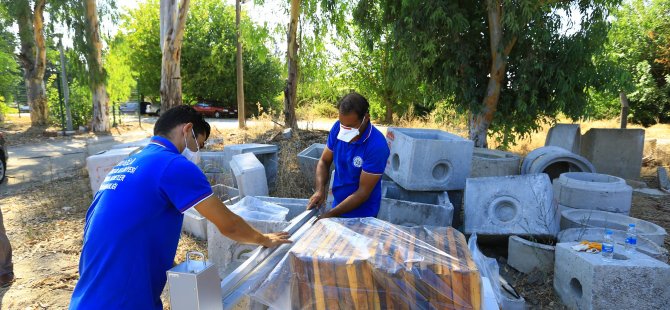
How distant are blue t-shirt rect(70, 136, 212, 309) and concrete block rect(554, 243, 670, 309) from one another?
10.4 feet

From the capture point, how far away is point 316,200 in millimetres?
3293

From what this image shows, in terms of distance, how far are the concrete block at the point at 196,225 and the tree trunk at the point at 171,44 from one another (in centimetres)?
630

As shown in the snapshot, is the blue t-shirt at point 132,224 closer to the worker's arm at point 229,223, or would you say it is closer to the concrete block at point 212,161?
the worker's arm at point 229,223

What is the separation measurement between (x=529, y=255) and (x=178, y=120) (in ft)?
12.5

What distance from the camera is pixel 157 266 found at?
2025 mm

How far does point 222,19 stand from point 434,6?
24494 mm

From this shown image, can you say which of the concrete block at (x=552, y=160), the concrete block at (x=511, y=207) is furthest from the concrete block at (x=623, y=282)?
the concrete block at (x=552, y=160)

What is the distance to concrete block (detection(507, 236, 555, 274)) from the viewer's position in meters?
4.34

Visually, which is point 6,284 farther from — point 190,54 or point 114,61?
point 190,54

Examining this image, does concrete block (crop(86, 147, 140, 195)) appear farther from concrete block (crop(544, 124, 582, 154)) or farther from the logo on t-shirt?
concrete block (crop(544, 124, 582, 154))

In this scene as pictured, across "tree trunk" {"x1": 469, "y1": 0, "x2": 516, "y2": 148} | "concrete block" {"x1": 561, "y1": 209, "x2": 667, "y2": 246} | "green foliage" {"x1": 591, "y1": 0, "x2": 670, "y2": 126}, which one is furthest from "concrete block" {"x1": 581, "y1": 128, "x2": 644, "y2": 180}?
"green foliage" {"x1": 591, "y1": 0, "x2": 670, "y2": 126}

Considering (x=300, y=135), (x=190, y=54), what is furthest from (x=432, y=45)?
(x=190, y=54)

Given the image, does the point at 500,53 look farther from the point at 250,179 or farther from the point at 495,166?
the point at 250,179

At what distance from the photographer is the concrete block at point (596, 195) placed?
16.9ft
